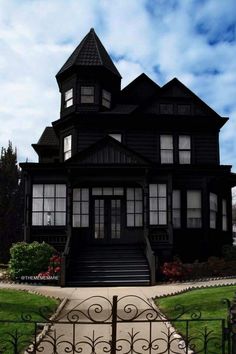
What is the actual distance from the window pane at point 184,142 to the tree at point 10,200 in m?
15.7

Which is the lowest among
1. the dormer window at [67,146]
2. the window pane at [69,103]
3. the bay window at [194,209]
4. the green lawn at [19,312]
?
the green lawn at [19,312]

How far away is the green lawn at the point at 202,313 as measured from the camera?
7.82m

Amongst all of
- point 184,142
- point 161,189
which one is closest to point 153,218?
point 161,189

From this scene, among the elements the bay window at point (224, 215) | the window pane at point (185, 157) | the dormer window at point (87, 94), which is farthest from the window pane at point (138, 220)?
the dormer window at point (87, 94)

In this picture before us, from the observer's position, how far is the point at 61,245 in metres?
21.7

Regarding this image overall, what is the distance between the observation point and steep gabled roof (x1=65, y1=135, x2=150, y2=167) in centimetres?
2123

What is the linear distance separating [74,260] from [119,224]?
4197 mm

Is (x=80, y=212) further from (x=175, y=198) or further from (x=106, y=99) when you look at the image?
(x=106, y=99)

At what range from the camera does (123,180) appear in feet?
70.7

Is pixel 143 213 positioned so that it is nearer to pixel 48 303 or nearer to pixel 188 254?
pixel 188 254

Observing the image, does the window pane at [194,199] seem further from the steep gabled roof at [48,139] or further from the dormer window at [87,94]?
the steep gabled roof at [48,139]

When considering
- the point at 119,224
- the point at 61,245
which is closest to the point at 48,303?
the point at 61,245

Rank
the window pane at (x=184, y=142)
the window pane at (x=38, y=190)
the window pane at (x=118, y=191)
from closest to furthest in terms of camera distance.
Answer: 1. the window pane at (x=38, y=190)
2. the window pane at (x=118, y=191)
3. the window pane at (x=184, y=142)

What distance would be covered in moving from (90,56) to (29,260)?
561 inches
